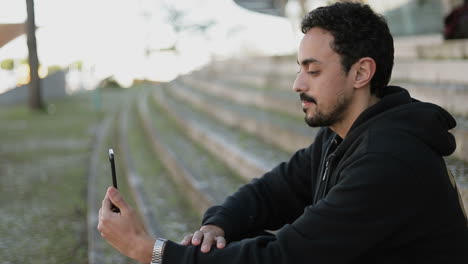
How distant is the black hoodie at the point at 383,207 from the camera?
1.59m

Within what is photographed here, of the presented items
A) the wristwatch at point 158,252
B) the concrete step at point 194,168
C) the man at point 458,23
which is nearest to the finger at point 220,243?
the wristwatch at point 158,252

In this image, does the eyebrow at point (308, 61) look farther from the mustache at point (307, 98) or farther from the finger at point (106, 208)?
the finger at point (106, 208)

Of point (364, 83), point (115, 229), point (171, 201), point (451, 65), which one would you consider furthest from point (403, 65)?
point (115, 229)

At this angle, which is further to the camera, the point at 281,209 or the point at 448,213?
the point at 281,209

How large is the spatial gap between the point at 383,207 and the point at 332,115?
0.44 metres

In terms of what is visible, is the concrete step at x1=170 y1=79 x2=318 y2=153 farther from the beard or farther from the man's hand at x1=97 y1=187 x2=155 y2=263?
the man's hand at x1=97 y1=187 x2=155 y2=263

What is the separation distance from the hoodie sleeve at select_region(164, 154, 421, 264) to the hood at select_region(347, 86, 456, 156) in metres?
0.16

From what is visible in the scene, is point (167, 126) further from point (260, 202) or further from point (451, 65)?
point (260, 202)

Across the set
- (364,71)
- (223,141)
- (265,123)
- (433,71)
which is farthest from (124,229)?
(223,141)

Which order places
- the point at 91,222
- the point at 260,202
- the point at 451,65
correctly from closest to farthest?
the point at 260,202, the point at 451,65, the point at 91,222

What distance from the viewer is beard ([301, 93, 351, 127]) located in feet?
6.29

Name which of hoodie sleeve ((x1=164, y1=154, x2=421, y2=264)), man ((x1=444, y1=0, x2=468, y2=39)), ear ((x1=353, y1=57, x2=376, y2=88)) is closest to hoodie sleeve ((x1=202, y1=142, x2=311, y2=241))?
ear ((x1=353, y1=57, x2=376, y2=88))

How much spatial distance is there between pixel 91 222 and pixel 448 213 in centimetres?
380

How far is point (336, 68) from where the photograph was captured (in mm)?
1889
